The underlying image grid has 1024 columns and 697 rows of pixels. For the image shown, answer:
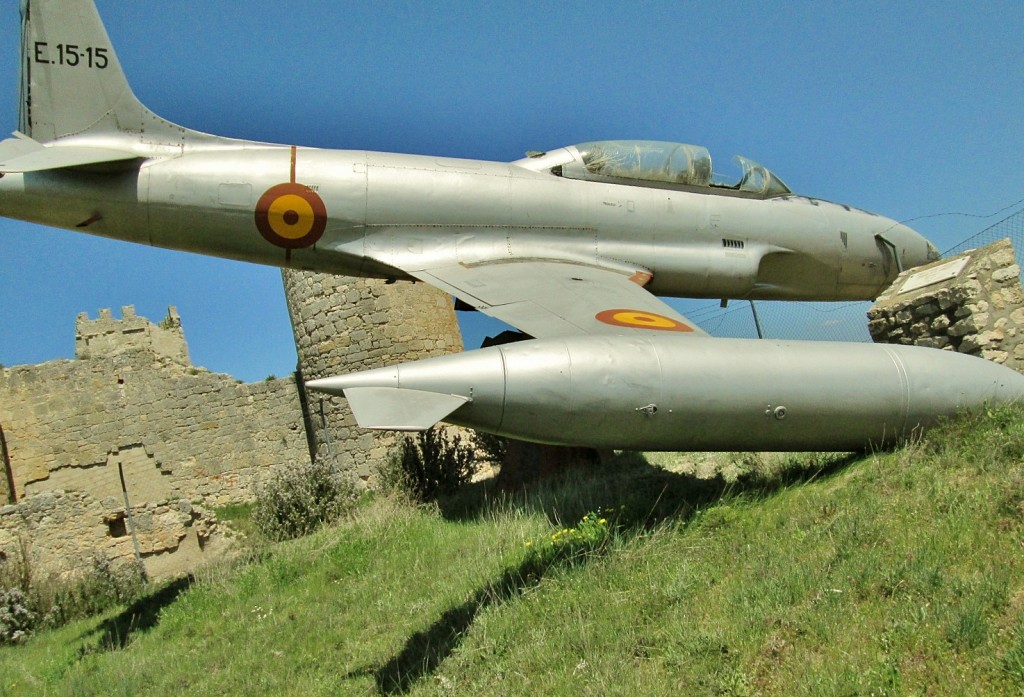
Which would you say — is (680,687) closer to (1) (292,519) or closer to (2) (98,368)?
(1) (292,519)

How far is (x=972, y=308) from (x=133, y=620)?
31.8 ft

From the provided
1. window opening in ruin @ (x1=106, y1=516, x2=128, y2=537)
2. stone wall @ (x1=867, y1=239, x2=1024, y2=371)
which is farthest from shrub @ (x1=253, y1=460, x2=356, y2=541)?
stone wall @ (x1=867, y1=239, x2=1024, y2=371)

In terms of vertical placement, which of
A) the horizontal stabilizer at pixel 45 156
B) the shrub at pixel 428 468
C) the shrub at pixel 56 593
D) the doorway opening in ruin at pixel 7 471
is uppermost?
the horizontal stabilizer at pixel 45 156

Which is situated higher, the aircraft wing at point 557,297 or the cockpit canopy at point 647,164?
the cockpit canopy at point 647,164

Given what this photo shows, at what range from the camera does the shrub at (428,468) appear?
10.8 meters

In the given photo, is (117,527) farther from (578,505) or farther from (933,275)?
(933,275)

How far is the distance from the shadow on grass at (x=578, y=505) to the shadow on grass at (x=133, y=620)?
11.6ft

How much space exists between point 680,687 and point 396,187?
5.52 meters

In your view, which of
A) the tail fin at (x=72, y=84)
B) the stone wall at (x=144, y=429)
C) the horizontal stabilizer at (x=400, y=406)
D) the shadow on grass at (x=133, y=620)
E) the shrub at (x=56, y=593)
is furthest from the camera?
the stone wall at (x=144, y=429)

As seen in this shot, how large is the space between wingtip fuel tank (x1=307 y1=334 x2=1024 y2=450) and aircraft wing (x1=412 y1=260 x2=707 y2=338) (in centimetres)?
52

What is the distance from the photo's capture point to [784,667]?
3.59 m

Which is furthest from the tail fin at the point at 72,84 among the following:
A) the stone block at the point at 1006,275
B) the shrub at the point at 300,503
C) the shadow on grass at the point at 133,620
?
the stone block at the point at 1006,275

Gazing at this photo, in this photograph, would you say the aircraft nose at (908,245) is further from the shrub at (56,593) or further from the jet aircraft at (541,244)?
the shrub at (56,593)

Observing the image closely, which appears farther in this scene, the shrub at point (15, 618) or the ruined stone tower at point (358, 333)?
the ruined stone tower at point (358, 333)
